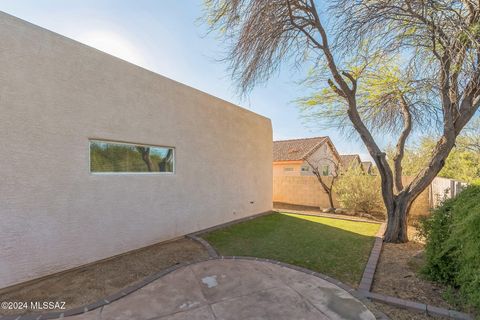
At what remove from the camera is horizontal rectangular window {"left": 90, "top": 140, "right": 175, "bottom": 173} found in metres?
5.54

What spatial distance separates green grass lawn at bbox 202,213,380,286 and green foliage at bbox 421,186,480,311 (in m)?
1.35

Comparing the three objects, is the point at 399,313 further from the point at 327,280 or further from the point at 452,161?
the point at 452,161

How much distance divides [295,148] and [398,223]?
1655cm

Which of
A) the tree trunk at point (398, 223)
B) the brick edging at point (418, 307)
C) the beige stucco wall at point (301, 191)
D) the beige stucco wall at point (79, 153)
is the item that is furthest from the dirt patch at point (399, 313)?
the beige stucco wall at point (301, 191)

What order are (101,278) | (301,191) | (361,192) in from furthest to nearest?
(301,191) < (361,192) < (101,278)

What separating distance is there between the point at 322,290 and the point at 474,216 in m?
2.45

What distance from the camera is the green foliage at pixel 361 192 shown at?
11.6 meters

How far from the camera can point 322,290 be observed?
420 centimetres

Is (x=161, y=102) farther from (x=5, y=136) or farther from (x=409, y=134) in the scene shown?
(x=409, y=134)

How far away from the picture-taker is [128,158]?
20.3ft

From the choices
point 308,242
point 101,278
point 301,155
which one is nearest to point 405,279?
point 308,242

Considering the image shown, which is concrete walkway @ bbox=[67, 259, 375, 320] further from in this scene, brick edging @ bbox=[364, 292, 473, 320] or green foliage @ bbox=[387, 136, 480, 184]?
green foliage @ bbox=[387, 136, 480, 184]

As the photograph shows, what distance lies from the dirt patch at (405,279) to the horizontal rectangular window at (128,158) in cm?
579

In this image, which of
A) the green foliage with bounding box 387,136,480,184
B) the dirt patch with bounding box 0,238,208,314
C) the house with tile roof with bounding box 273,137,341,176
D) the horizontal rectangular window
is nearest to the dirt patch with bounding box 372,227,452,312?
the dirt patch with bounding box 0,238,208,314
